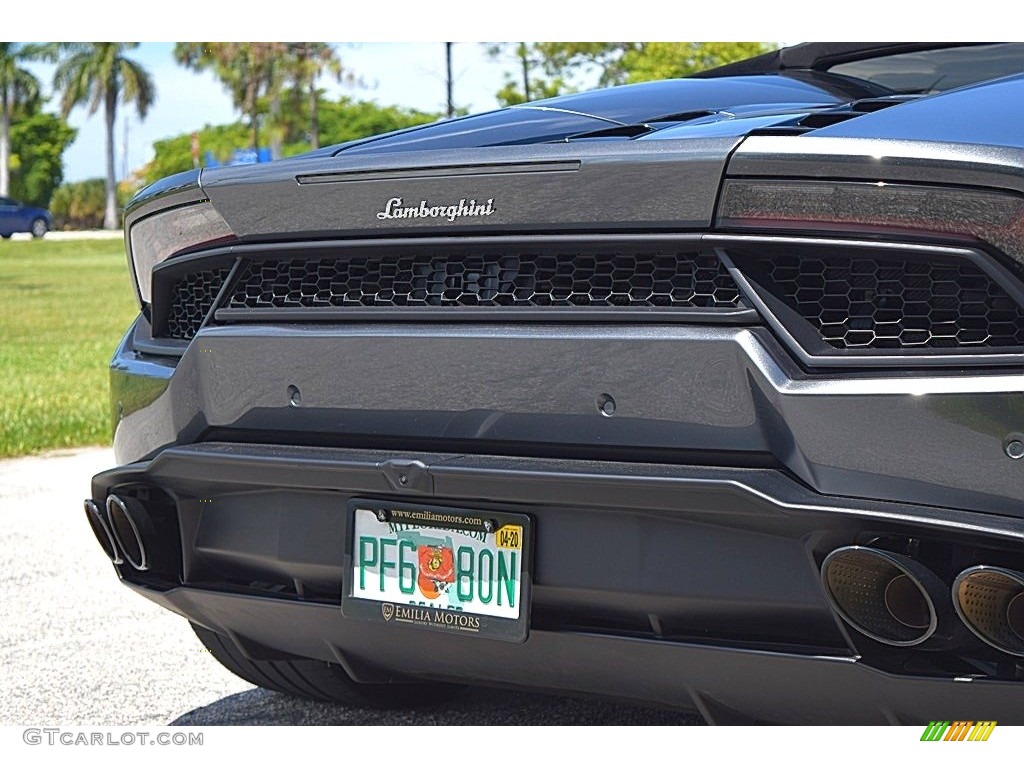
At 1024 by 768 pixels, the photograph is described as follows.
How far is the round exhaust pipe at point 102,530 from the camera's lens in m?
3.08

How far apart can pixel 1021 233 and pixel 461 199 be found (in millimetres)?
974

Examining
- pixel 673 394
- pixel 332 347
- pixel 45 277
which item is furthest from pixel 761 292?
pixel 45 277

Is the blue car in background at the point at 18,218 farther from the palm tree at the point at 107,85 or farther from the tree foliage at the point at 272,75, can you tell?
the palm tree at the point at 107,85

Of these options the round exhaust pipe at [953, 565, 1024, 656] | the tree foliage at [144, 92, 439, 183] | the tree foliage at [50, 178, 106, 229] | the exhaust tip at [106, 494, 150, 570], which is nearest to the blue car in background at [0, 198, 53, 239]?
the tree foliage at [144, 92, 439, 183]

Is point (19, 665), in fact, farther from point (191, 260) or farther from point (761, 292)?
point (761, 292)

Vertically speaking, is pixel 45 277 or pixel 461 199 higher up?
pixel 461 199

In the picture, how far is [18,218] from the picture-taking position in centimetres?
4853

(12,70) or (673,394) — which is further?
(12,70)

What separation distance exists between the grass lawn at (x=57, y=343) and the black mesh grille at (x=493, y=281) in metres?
6.33

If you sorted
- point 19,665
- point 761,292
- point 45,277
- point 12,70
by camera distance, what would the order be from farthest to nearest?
point 12,70 → point 45,277 → point 19,665 → point 761,292

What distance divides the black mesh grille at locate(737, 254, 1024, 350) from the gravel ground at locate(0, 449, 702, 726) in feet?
4.40

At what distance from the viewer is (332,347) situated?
8.75 ft

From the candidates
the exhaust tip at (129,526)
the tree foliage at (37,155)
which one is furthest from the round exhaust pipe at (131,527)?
the tree foliage at (37,155)

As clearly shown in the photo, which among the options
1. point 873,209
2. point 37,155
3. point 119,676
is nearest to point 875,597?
point 873,209
